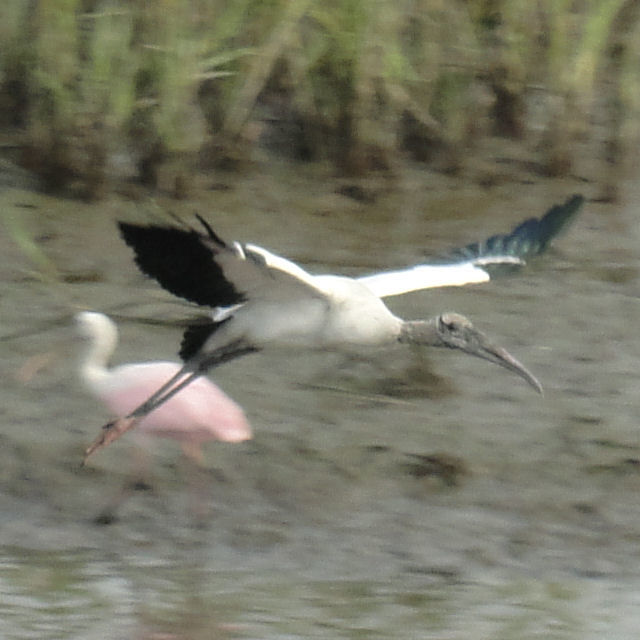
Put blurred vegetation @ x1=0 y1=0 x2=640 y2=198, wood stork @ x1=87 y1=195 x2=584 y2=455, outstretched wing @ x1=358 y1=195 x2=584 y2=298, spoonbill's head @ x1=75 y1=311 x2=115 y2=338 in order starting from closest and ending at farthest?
1. wood stork @ x1=87 y1=195 x2=584 y2=455
2. outstretched wing @ x1=358 y1=195 x2=584 y2=298
3. spoonbill's head @ x1=75 y1=311 x2=115 y2=338
4. blurred vegetation @ x1=0 y1=0 x2=640 y2=198

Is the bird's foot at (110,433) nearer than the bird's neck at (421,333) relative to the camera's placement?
Yes

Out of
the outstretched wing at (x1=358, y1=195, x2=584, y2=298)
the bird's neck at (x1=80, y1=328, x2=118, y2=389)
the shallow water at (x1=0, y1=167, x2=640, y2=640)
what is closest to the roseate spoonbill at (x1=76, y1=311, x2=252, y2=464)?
the bird's neck at (x1=80, y1=328, x2=118, y2=389)

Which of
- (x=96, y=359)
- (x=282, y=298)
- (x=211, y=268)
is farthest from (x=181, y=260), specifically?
(x=96, y=359)

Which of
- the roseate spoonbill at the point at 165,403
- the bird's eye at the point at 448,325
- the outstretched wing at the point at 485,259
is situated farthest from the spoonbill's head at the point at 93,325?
the bird's eye at the point at 448,325

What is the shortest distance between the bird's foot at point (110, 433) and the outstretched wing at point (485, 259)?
32.0 inches

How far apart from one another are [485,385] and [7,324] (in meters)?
1.54

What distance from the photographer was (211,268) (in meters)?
4.89

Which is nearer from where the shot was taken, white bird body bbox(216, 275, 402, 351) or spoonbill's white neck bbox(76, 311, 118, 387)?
white bird body bbox(216, 275, 402, 351)

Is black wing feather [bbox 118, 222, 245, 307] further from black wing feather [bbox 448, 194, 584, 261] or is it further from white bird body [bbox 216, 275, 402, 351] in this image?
black wing feather [bbox 448, 194, 584, 261]

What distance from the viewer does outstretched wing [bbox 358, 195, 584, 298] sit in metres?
5.45

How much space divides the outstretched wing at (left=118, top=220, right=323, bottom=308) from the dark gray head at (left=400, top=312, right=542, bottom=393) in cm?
55

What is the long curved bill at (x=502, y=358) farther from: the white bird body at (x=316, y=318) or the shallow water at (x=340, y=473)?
the white bird body at (x=316, y=318)

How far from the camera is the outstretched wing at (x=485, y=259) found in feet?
17.9

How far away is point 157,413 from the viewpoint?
5.30 m
